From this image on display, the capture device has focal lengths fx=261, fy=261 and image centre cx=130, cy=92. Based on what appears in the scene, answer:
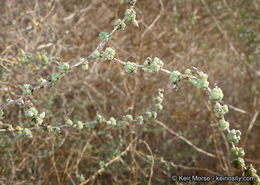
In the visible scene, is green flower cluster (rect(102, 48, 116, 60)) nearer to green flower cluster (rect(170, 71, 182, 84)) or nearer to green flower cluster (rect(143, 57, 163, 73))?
green flower cluster (rect(143, 57, 163, 73))

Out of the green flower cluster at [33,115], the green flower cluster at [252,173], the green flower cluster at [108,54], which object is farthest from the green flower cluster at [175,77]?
the green flower cluster at [33,115]

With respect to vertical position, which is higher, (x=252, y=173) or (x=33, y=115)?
(x=33, y=115)

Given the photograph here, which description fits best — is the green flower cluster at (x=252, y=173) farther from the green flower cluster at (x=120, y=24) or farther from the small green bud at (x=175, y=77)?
the green flower cluster at (x=120, y=24)

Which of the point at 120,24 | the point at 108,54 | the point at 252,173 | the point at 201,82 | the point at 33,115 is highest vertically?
the point at 120,24

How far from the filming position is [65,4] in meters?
3.73

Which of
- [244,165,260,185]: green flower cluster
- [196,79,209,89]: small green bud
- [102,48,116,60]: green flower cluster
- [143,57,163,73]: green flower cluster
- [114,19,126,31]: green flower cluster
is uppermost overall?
[114,19,126,31]: green flower cluster

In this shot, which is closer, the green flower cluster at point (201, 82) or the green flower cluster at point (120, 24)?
the green flower cluster at point (201, 82)

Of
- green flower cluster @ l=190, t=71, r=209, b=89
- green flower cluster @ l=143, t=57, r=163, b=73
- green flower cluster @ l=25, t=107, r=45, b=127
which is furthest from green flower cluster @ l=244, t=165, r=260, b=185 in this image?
green flower cluster @ l=25, t=107, r=45, b=127

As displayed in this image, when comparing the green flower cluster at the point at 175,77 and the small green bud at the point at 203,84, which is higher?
the green flower cluster at the point at 175,77

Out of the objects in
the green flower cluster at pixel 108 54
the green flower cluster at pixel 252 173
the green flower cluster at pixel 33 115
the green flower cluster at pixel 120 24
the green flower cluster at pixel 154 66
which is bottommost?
the green flower cluster at pixel 252 173

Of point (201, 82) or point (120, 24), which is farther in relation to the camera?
point (120, 24)

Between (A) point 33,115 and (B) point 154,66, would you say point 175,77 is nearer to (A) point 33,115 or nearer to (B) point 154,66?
(B) point 154,66

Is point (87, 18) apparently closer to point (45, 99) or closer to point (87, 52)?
point (87, 52)

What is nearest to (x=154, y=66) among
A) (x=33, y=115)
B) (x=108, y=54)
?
(x=108, y=54)
